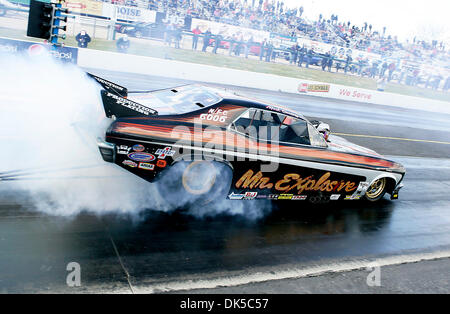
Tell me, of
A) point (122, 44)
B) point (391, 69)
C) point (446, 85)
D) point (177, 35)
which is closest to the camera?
point (122, 44)

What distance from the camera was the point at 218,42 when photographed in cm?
2341

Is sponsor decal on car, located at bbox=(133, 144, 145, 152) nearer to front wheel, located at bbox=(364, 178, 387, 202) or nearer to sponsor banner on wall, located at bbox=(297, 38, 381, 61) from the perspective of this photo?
front wheel, located at bbox=(364, 178, 387, 202)

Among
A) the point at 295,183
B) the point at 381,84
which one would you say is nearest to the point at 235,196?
the point at 295,183

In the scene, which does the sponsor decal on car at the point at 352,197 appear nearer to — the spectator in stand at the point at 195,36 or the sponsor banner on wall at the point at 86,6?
the spectator in stand at the point at 195,36

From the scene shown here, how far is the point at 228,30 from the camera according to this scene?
23.8 m

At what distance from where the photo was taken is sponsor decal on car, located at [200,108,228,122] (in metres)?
5.24

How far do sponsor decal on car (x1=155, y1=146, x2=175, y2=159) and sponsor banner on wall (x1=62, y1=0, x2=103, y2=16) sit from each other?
19425 mm

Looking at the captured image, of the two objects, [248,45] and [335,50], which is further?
[335,50]

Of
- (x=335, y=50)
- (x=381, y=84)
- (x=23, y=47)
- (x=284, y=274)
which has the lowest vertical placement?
(x=284, y=274)

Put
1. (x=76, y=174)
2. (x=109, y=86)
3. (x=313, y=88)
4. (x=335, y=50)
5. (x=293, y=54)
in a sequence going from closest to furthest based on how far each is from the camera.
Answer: (x=109, y=86) → (x=76, y=174) → (x=313, y=88) → (x=293, y=54) → (x=335, y=50)

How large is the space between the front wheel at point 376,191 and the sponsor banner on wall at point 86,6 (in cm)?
1955

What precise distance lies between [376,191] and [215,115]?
11.0 feet

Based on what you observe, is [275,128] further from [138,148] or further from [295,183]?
[138,148]

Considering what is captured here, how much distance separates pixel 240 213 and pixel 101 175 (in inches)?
84.7
